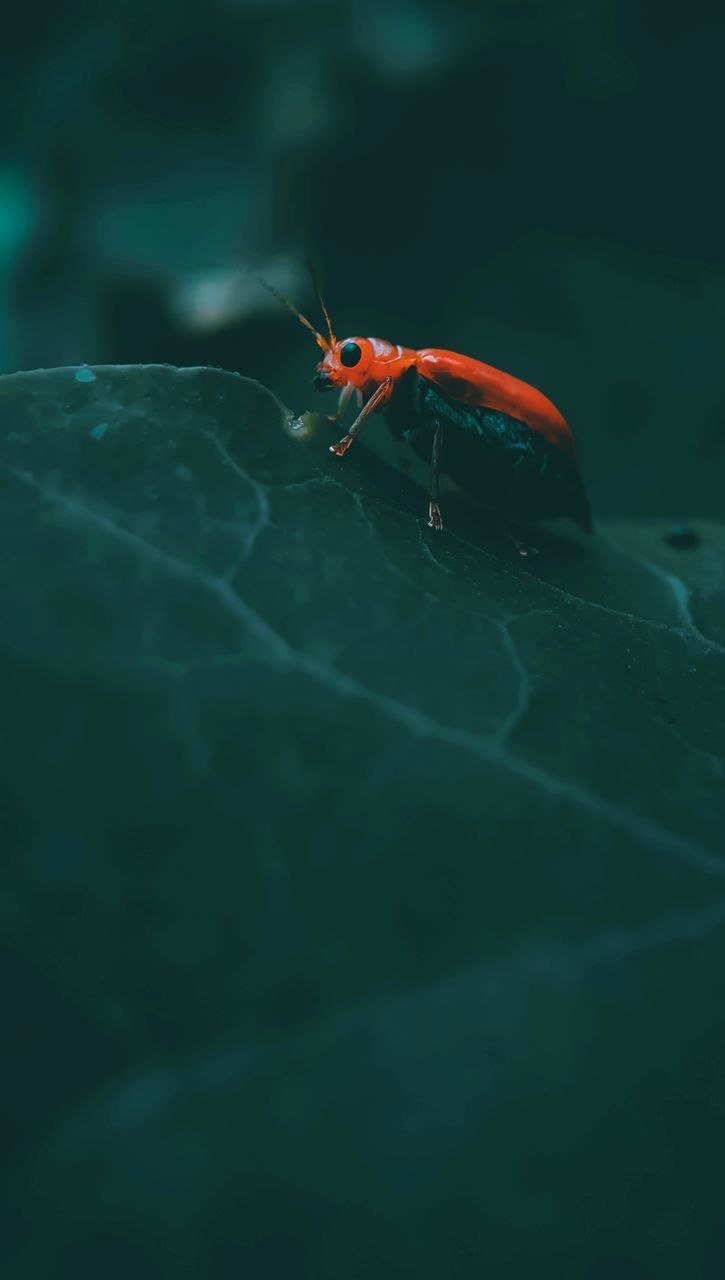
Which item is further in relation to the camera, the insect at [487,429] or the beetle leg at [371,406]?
the insect at [487,429]

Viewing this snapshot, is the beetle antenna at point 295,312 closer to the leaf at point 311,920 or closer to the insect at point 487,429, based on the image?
the insect at point 487,429

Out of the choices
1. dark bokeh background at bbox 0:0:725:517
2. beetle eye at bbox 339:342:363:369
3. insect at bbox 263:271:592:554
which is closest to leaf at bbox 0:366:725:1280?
insect at bbox 263:271:592:554

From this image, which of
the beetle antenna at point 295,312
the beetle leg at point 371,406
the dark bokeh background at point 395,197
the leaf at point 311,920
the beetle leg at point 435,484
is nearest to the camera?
the leaf at point 311,920

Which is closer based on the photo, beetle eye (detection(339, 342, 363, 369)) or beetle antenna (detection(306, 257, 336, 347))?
beetle eye (detection(339, 342, 363, 369))

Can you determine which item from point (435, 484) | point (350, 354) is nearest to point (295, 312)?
point (350, 354)

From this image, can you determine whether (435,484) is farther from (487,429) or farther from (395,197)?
(395,197)

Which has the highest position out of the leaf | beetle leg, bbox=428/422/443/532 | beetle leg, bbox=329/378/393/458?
beetle leg, bbox=329/378/393/458

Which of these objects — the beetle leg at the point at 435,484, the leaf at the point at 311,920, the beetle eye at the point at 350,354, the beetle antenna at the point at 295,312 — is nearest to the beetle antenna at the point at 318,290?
the beetle antenna at the point at 295,312

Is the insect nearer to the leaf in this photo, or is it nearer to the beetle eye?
the beetle eye
